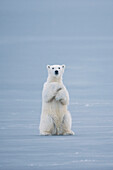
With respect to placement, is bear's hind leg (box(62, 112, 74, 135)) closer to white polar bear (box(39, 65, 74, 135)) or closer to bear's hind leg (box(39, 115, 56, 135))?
white polar bear (box(39, 65, 74, 135))

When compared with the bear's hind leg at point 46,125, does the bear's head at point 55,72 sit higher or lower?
higher

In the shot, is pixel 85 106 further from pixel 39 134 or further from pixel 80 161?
pixel 80 161

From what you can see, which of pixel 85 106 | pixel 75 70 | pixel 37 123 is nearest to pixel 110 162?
pixel 37 123

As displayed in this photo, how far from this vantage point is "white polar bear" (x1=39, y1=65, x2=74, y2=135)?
1123 centimetres

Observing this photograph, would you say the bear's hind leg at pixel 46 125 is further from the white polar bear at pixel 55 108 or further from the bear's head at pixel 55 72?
the bear's head at pixel 55 72

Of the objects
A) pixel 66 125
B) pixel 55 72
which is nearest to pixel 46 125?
pixel 66 125

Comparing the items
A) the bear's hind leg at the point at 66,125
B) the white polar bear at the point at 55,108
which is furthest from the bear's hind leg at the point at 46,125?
the bear's hind leg at the point at 66,125

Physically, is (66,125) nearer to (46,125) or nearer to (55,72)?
(46,125)

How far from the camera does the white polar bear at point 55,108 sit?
36.9ft

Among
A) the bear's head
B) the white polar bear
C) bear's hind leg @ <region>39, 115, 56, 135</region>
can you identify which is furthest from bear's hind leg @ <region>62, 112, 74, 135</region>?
the bear's head

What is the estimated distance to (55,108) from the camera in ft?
37.2

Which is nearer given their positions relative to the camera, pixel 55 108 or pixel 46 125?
pixel 46 125

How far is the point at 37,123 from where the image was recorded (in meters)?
12.7

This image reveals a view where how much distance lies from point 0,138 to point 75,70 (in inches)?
746
